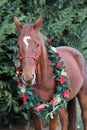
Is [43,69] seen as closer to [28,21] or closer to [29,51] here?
[29,51]

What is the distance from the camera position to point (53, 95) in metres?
3.68

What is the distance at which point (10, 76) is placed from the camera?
5.12 m

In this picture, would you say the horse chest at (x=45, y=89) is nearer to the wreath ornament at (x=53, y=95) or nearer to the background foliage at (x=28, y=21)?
the wreath ornament at (x=53, y=95)

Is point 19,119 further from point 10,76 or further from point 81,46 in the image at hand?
point 81,46

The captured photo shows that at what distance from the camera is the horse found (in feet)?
10.7

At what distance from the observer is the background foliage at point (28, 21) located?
5.00 meters

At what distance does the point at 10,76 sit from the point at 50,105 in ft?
5.10

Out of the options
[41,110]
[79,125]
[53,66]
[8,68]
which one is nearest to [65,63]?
[53,66]

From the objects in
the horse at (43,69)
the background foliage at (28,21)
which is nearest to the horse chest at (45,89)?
the horse at (43,69)

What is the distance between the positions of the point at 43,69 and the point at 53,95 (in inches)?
A: 12.2

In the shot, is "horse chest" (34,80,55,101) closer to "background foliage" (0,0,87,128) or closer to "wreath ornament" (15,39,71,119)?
"wreath ornament" (15,39,71,119)

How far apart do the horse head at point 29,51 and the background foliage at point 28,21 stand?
→ 1528mm

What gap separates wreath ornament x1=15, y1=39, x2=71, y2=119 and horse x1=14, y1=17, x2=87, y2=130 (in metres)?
0.04

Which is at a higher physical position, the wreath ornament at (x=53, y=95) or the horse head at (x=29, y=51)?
the horse head at (x=29, y=51)
